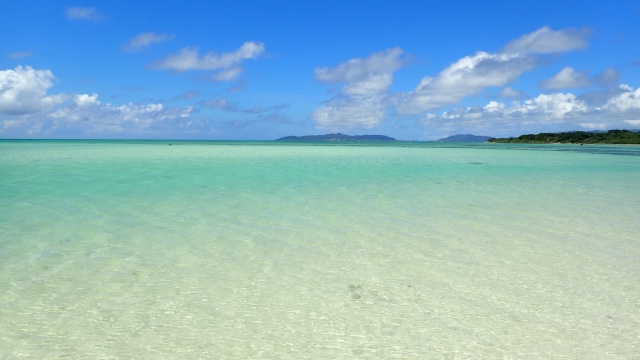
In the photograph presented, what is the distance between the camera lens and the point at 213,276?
189 inches

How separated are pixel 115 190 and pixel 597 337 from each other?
11267 millimetres

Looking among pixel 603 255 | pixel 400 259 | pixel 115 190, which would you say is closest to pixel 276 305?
pixel 400 259

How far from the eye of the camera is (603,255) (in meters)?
5.75

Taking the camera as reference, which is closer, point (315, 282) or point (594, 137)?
point (315, 282)

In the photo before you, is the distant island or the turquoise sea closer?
the turquoise sea

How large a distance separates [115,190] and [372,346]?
33.8 feet

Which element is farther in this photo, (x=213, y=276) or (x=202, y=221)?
(x=202, y=221)

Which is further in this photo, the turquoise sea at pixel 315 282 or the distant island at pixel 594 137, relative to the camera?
the distant island at pixel 594 137

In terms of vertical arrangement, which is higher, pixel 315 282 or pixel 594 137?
pixel 594 137

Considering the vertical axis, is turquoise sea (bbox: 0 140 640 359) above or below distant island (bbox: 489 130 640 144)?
below

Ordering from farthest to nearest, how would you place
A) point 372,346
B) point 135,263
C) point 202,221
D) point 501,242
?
point 202,221 < point 501,242 < point 135,263 < point 372,346

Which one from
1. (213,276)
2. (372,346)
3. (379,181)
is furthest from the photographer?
(379,181)

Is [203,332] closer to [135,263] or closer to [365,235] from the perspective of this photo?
[135,263]

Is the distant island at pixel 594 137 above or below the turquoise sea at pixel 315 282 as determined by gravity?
above
